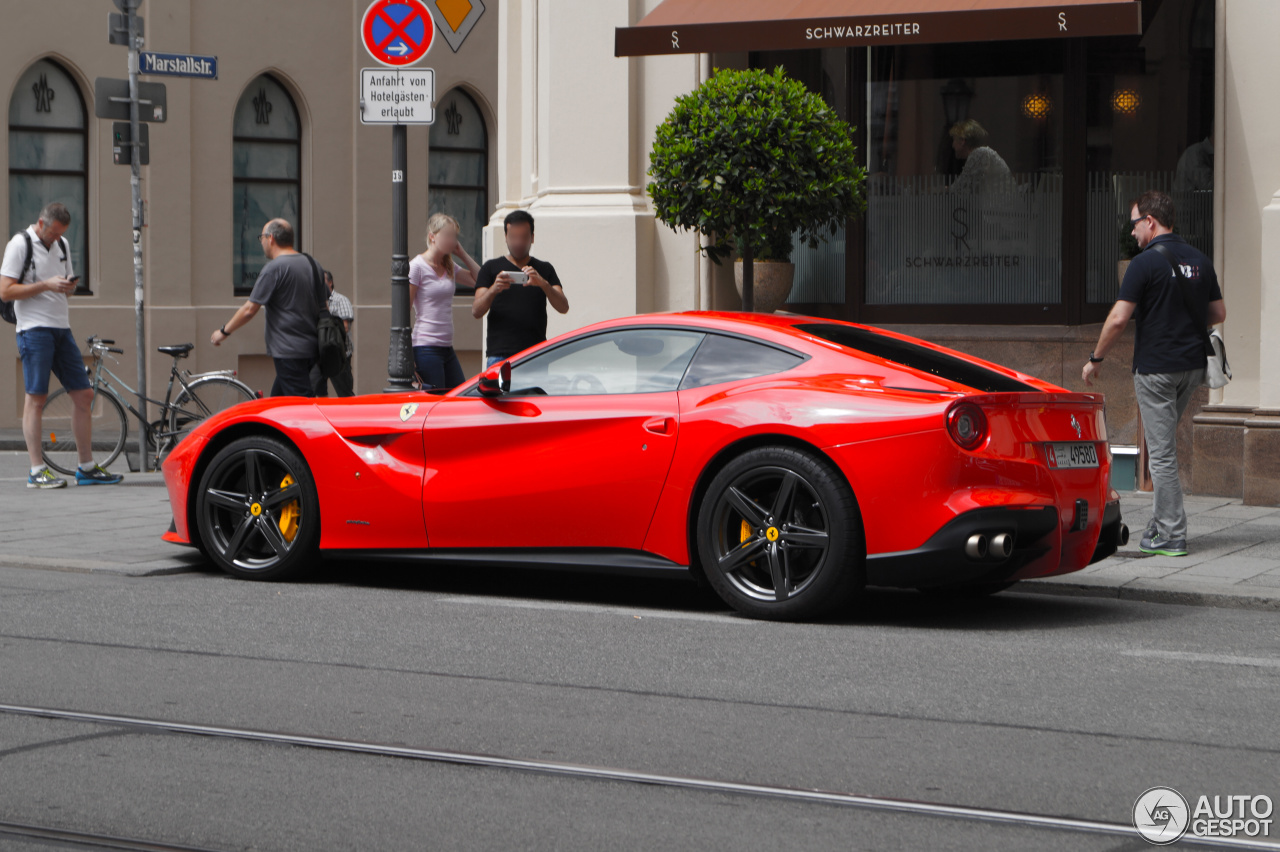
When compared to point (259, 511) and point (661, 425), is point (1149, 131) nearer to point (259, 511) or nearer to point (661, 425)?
point (661, 425)

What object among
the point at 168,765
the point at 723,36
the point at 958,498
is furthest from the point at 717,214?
the point at 168,765

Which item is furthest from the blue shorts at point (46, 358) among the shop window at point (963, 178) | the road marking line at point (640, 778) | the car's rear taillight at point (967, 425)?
the car's rear taillight at point (967, 425)

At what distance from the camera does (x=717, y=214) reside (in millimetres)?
10648

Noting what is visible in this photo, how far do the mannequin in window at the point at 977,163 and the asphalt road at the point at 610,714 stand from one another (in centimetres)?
589

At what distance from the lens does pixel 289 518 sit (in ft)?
26.1

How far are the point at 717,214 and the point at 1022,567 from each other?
4694 mm

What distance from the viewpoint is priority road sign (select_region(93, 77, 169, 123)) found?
13539 mm

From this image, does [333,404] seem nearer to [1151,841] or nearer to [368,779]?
[368,779]

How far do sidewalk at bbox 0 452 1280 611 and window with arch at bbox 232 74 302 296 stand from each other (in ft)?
29.5

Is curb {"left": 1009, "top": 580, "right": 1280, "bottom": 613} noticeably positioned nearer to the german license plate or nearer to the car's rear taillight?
the german license plate

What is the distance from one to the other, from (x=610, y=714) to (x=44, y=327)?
841 centimetres

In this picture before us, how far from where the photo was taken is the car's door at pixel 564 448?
6.98 metres

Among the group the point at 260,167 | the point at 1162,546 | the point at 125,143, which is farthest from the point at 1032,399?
the point at 260,167

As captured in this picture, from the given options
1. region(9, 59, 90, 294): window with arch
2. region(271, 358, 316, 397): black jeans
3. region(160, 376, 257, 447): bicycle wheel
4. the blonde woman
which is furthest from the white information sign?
region(9, 59, 90, 294): window with arch
